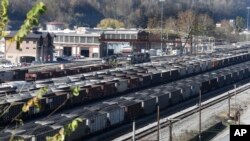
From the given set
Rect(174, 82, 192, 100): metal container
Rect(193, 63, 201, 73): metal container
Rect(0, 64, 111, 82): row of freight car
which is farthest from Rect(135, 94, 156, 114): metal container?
Rect(193, 63, 201, 73): metal container

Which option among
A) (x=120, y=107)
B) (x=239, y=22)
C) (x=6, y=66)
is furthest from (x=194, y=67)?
(x=239, y=22)

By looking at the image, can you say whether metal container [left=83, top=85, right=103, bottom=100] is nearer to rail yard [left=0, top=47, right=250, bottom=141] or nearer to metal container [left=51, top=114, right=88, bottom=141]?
rail yard [left=0, top=47, right=250, bottom=141]

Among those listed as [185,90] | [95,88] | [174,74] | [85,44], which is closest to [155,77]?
[174,74]

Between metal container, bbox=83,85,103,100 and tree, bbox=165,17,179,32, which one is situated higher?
tree, bbox=165,17,179,32

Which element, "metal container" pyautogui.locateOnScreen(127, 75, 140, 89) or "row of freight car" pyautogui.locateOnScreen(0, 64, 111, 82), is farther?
"row of freight car" pyautogui.locateOnScreen(0, 64, 111, 82)

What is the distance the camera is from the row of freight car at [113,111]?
2341 centimetres

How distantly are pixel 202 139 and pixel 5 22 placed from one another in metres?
27.3

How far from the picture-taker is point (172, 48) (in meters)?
113

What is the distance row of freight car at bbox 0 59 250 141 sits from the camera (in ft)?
76.8

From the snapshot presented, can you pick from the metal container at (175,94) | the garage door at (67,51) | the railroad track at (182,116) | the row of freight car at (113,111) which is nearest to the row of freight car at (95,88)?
the row of freight car at (113,111)

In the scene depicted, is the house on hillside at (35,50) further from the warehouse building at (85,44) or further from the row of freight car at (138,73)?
the row of freight car at (138,73)

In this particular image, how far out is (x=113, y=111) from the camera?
30703 mm

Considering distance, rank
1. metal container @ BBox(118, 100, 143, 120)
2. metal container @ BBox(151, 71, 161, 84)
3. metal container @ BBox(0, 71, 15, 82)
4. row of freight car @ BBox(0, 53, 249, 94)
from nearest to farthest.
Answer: metal container @ BBox(118, 100, 143, 120)
row of freight car @ BBox(0, 53, 249, 94)
metal container @ BBox(0, 71, 15, 82)
metal container @ BBox(151, 71, 161, 84)

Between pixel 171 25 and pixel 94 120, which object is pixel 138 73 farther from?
pixel 171 25
